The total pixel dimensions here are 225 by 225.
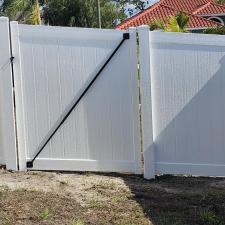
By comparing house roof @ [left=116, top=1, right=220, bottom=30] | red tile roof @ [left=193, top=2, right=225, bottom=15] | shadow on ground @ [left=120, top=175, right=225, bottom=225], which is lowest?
shadow on ground @ [left=120, top=175, right=225, bottom=225]

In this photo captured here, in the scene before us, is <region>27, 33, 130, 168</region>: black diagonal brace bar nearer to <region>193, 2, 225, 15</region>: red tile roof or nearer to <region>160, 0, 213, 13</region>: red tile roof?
<region>193, 2, 225, 15</region>: red tile roof

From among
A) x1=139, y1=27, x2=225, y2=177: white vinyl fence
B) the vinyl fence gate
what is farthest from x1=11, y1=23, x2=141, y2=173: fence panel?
x1=139, y1=27, x2=225, y2=177: white vinyl fence

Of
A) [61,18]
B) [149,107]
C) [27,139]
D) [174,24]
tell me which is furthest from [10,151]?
[61,18]

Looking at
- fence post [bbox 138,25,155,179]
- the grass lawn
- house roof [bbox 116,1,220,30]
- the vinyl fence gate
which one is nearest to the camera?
the grass lawn

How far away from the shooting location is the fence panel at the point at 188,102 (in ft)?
23.8

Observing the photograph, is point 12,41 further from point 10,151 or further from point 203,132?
point 203,132

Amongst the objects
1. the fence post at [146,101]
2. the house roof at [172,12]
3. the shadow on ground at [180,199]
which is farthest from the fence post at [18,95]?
the house roof at [172,12]

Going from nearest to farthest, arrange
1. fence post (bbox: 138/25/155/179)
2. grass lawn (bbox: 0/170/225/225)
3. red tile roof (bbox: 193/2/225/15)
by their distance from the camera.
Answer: grass lawn (bbox: 0/170/225/225), fence post (bbox: 138/25/155/179), red tile roof (bbox: 193/2/225/15)

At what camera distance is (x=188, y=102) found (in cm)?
732

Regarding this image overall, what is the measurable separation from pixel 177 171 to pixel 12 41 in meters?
2.75

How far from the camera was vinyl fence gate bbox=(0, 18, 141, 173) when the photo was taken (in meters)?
7.34

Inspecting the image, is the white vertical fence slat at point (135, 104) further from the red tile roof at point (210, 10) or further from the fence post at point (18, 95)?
the red tile roof at point (210, 10)

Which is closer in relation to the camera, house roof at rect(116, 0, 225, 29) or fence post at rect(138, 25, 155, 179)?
fence post at rect(138, 25, 155, 179)

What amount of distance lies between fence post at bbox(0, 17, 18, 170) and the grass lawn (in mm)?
263
